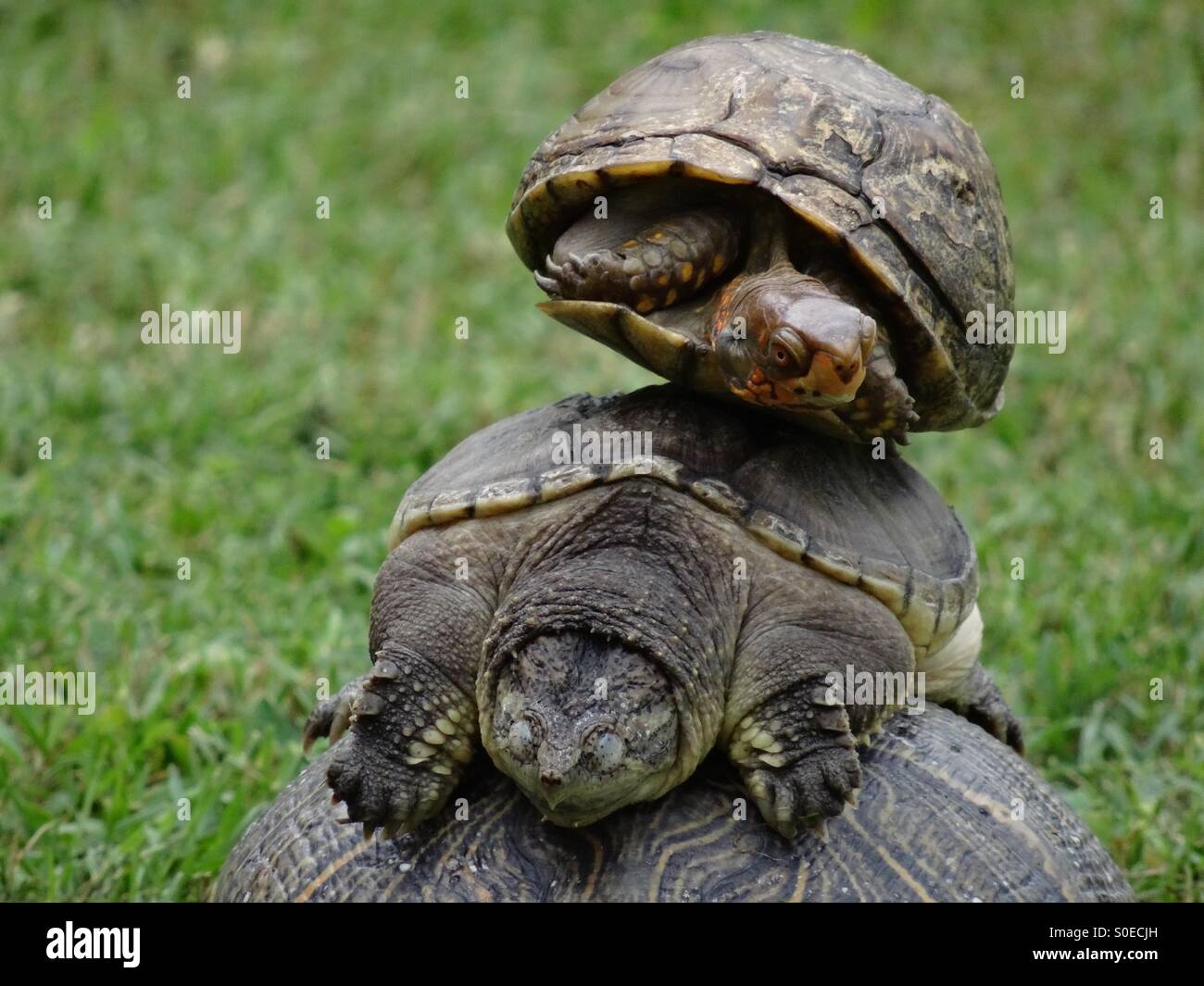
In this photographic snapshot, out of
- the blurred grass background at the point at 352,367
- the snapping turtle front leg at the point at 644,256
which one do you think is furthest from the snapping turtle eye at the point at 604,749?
the blurred grass background at the point at 352,367

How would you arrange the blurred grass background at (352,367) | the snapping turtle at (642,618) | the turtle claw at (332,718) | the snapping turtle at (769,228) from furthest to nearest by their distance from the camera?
the blurred grass background at (352,367)
the turtle claw at (332,718)
the snapping turtle at (769,228)
the snapping turtle at (642,618)

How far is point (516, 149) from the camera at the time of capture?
10.4m

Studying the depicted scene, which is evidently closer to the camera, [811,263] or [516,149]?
[811,263]

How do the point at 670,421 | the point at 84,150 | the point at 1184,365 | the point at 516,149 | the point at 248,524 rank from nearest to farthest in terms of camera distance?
the point at 670,421, the point at 248,524, the point at 1184,365, the point at 84,150, the point at 516,149

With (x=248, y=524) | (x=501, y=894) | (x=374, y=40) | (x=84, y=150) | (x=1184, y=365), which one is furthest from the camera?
(x=374, y=40)

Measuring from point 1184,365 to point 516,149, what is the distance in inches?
186

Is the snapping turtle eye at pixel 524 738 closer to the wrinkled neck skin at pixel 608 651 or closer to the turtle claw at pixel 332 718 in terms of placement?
the wrinkled neck skin at pixel 608 651

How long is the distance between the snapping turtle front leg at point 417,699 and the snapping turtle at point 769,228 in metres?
0.69

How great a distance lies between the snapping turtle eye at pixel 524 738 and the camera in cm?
314

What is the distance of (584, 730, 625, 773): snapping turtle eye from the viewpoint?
312 centimetres

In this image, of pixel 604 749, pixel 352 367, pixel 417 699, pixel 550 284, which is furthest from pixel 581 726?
pixel 352 367

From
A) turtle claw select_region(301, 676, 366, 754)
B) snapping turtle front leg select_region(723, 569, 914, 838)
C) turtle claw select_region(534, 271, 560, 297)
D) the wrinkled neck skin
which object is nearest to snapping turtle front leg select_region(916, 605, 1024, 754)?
snapping turtle front leg select_region(723, 569, 914, 838)
